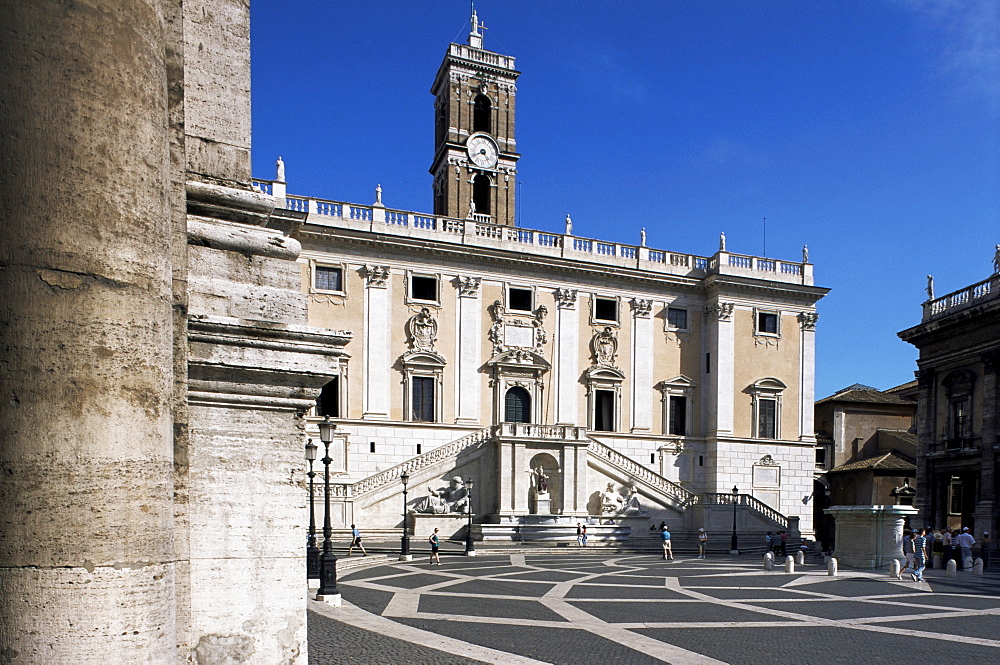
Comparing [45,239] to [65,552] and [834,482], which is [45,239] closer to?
[65,552]

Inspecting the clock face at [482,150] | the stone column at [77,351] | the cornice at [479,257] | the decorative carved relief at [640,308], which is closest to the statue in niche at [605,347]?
the decorative carved relief at [640,308]

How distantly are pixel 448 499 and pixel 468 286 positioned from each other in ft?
36.9

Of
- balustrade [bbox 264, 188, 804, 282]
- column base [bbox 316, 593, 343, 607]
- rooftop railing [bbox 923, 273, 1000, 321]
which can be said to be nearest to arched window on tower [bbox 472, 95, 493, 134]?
balustrade [bbox 264, 188, 804, 282]

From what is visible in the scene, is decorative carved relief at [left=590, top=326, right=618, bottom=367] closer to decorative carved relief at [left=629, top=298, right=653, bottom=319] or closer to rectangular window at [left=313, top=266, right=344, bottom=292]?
decorative carved relief at [left=629, top=298, right=653, bottom=319]

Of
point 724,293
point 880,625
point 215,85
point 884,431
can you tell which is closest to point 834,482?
point 884,431

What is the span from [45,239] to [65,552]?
1.10 metres

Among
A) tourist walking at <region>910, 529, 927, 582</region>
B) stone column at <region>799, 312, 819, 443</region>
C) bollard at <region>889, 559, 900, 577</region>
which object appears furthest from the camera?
stone column at <region>799, 312, 819, 443</region>

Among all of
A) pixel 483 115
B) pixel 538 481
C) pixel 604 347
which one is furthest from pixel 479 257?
pixel 483 115

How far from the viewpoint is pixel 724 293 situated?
156 ft

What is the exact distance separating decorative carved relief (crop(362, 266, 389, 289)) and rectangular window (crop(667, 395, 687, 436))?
17207 millimetres

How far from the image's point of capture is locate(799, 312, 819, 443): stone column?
48.7 meters

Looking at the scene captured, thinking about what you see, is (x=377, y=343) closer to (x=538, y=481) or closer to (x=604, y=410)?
(x=538, y=481)

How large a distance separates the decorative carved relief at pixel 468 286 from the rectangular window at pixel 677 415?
12.7 m

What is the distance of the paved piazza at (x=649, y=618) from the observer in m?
12.6
